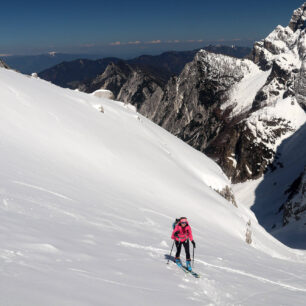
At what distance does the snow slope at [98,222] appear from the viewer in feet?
29.1

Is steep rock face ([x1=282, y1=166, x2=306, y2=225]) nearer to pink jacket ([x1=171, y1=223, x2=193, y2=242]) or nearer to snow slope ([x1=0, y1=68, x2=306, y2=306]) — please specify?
snow slope ([x1=0, y1=68, x2=306, y2=306])

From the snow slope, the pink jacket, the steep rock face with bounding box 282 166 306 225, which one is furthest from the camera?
the steep rock face with bounding box 282 166 306 225

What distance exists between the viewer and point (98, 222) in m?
15.2

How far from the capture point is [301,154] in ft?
467

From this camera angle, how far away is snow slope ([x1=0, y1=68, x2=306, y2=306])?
886 cm

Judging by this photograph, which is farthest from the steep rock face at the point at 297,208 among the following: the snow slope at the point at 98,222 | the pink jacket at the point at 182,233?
the pink jacket at the point at 182,233

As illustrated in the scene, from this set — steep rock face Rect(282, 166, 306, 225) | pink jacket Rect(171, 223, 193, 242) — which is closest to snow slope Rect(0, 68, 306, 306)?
pink jacket Rect(171, 223, 193, 242)

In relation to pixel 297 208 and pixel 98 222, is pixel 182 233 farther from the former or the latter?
pixel 297 208

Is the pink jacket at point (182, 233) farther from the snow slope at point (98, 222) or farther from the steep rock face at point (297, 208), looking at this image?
the steep rock face at point (297, 208)

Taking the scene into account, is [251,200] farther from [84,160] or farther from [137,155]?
[84,160]

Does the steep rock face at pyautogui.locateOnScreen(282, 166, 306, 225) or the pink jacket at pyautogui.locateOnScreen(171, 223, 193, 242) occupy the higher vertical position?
the steep rock face at pyautogui.locateOnScreen(282, 166, 306, 225)

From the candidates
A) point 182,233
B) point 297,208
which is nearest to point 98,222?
point 182,233

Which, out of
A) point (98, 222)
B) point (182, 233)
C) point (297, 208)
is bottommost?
point (98, 222)

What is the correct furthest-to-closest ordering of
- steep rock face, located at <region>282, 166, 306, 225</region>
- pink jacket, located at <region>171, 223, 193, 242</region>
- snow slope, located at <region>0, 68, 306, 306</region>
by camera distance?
steep rock face, located at <region>282, 166, 306, 225</region> → pink jacket, located at <region>171, 223, 193, 242</region> → snow slope, located at <region>0, 68, 306, 306</region>
